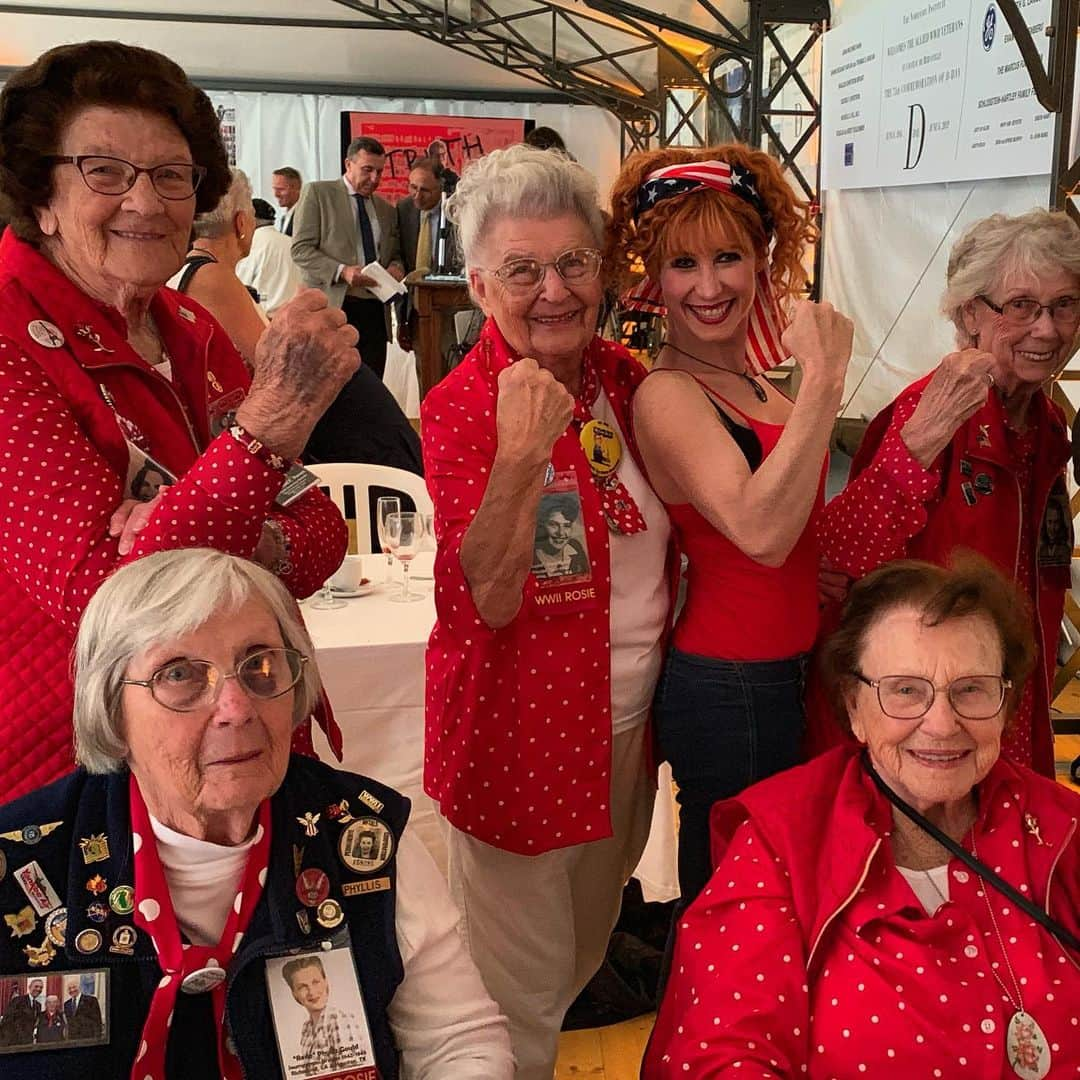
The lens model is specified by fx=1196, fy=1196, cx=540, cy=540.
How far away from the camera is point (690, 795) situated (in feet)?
5.98

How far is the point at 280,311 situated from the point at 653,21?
8.16 meters

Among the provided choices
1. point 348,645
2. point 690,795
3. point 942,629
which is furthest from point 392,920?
point 348,645

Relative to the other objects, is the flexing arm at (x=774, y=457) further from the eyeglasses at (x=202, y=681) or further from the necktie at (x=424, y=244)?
the necktie at (x=424, y=244)

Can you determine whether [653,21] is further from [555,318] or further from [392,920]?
[392,920]

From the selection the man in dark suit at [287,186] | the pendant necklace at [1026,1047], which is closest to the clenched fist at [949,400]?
the pendant necklace at [1026,1047]

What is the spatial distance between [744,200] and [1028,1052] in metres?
1.17

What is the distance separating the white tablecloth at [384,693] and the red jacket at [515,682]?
81cm

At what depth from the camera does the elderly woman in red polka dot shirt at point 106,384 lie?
1.32m

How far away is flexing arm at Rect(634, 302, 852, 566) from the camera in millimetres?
1577

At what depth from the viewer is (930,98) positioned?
505cm

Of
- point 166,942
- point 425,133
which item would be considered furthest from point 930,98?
point 425,133

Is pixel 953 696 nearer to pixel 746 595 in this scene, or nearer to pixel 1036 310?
pixel 746 595

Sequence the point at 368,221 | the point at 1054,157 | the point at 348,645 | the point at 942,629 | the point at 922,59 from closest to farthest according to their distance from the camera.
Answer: the point at 942,629 → the point at 348,645 → the point at 1054,157 → the point at 922,59 → the point at 368,221

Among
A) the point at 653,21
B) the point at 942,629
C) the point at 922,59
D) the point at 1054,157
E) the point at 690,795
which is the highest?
the point at 653,21
